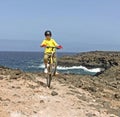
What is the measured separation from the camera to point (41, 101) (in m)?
14.4

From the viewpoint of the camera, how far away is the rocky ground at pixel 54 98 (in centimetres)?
1368

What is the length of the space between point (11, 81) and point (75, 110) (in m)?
3.50

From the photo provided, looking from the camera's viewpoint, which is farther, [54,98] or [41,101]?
[54,98]

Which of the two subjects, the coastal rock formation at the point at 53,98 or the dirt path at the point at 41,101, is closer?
the dirt path at the point at 41,101

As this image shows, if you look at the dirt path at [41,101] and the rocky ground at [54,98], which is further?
the rocky ground at [54,98]

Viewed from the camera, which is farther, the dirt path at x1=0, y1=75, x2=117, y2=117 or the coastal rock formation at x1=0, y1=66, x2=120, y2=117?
the coastal rock formation at x1=0, y1=66, x2=120, y2=117

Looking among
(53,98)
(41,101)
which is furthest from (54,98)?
(41,101)

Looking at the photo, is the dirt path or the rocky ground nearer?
the dirt path

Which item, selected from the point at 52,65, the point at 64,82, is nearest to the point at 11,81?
the point at 52,65

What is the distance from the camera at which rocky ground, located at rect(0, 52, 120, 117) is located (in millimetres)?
13680

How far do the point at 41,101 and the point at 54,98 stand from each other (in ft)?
2.76

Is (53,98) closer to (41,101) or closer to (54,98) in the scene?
(54,98)

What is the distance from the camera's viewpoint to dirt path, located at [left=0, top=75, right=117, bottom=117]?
13.5 metres

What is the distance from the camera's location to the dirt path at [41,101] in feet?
44.4
